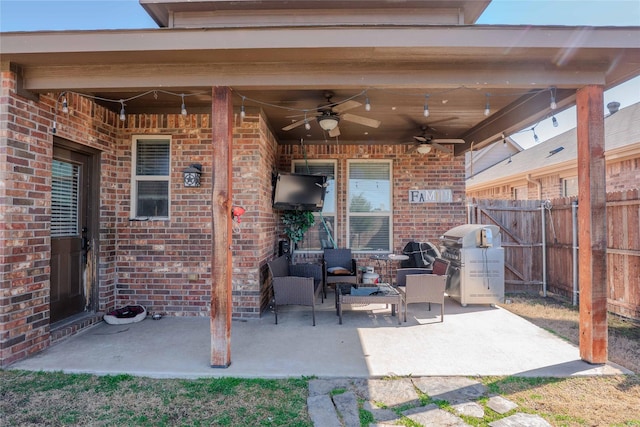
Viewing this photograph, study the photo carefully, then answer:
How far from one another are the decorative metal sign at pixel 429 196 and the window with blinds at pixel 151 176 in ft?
14.4

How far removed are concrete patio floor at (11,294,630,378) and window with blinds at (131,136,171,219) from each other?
1.60 metres

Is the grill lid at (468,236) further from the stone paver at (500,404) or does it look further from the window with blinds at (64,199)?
the window with blinds at (64,199)

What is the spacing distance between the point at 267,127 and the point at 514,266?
5.46 meters

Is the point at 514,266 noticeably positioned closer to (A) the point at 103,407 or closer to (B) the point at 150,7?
(A) the point at 103,407

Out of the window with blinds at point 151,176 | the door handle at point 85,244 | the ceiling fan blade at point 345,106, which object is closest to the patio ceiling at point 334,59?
the ceiling fan blade at point 345,106

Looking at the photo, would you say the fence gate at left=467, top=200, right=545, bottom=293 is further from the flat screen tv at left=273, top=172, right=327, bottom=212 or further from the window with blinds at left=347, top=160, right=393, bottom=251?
the flat screen tv at left=273, top=172, right=327, bottom=212

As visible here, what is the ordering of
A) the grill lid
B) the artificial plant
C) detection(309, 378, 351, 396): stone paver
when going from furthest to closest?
the artificial plant, the grill lid, detection(309, 378, 351, 396): stone paver

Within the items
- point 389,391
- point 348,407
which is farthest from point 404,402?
point 348,407

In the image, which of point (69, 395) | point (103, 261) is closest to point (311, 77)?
point (69, 395)

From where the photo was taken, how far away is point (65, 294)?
4.14 metres

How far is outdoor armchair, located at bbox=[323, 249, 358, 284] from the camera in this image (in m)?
5.75

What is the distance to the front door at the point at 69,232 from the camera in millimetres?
3978

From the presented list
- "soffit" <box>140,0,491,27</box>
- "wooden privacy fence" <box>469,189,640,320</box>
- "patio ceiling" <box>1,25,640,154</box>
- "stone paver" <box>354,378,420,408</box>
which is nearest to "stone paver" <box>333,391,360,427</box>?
"stone paver" <box>354,378,420,408</box>

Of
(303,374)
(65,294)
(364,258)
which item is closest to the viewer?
(303,374)
